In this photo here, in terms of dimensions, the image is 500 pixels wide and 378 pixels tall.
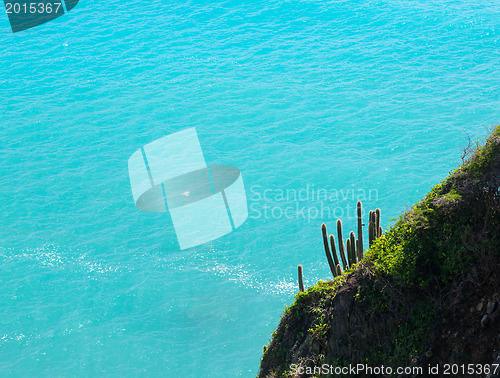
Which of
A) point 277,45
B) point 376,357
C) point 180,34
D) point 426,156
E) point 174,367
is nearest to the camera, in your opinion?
point 376,357

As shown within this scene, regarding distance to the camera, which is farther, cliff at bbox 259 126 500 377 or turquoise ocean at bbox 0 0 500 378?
turquoise ocean at bbox 0 0 500 378

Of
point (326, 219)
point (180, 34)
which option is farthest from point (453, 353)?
point (180, 34)

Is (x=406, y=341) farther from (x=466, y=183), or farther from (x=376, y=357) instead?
(x=466, y=183)

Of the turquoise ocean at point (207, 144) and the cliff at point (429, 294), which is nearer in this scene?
the cliff at point (429, 294)
